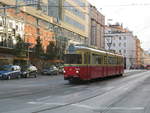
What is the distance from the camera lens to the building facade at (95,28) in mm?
100438

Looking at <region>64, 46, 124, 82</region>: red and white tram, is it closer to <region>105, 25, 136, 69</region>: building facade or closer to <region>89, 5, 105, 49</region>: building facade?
<region>89, 5, 105, 49</region>: building facade

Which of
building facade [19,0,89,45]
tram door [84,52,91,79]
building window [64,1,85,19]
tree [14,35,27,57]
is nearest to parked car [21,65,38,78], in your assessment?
tree [14,35,27,57]

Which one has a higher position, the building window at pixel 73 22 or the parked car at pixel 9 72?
the building window at pixel 73 22

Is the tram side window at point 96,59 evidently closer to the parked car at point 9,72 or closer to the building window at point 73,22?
the parked car at point 9,72

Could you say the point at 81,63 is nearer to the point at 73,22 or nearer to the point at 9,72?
the point at 9,72

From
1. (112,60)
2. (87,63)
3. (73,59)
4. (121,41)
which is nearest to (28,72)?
(112,60)

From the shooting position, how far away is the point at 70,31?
78875 millimetres

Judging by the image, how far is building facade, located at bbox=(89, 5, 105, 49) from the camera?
100m

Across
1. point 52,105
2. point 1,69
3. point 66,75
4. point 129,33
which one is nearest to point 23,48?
point 1,69

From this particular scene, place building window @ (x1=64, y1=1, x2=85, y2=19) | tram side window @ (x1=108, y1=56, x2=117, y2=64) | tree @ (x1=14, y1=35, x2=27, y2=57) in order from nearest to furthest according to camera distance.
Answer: tram side window @ (x1=108, y1=56, x2=117, y2=64), tree @ (x1=14, y1=35, x2=27, y2=57), building window @ (x1=64, y1=1, x2=85, y2=19)

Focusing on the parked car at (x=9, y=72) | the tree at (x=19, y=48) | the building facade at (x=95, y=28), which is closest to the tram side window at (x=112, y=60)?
the parked car at (x=9, y=72)

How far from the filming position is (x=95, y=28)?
104 m

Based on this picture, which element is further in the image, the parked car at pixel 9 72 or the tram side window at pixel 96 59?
the parked car at pixel 9 72

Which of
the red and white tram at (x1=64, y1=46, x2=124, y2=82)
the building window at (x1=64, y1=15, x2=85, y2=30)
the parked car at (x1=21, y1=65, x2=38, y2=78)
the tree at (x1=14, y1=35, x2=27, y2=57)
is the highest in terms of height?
the building window at (x1=64, y1=15, x2=85, y2=30)
